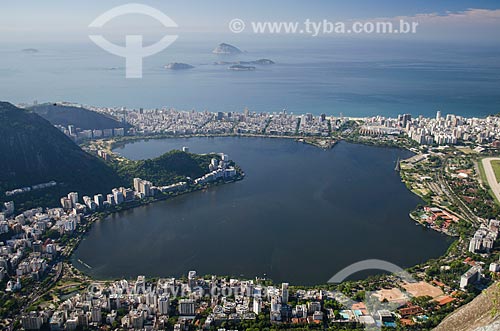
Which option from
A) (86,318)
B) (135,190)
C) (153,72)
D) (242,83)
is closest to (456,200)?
(135,190)

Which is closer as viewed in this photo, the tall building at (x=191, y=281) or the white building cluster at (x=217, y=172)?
the tall building at (x=191, y=281)

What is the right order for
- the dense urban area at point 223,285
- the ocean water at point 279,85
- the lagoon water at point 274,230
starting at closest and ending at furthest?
the dense urban area at point 223,285
the lagoon water at point 274,230
the ocean water at point 279,85

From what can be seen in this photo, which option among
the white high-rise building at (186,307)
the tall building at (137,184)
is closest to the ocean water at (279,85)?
the tall building at (137,184)

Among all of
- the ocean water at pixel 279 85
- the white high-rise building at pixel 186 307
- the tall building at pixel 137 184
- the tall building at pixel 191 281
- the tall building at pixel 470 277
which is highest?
the ocean water at pixel 279 85

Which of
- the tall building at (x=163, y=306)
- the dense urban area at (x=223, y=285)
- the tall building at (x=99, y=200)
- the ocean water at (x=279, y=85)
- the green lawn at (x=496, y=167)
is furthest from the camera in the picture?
the ocean water at (x=279, y=85)

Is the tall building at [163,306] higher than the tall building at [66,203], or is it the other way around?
the tall building at [66,203]

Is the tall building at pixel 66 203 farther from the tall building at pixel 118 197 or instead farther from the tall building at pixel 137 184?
the tall building at pixel 137 184
